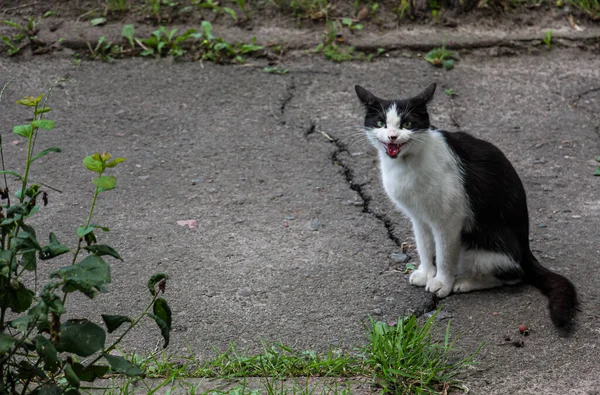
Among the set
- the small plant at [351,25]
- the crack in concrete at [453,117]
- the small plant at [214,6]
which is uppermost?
Result: the small plant at [351,25]

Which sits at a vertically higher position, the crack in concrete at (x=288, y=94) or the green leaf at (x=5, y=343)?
the green leaf at (x=5, y=343)

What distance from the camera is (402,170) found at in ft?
10.7

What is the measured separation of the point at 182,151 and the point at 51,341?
2632mm

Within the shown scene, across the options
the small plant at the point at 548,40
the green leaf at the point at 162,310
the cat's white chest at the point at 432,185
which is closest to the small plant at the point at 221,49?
the small plant at the point at 548,40

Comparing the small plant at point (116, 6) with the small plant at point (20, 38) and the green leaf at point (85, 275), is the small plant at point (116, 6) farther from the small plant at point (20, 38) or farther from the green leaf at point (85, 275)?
the green leaf at point (85, 275)

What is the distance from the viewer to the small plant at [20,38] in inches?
212

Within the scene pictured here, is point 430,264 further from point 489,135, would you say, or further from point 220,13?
point 220,13

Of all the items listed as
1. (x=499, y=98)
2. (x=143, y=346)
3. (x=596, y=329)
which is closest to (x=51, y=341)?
(x=143, y=346)

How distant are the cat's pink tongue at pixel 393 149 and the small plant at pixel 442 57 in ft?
7.58

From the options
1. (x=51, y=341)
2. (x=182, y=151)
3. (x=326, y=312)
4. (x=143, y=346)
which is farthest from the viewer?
(x=182, y=151)

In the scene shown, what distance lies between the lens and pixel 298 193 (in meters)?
4.16

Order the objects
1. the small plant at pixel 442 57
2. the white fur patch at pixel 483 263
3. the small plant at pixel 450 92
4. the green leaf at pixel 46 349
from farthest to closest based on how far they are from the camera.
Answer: the small plant at pixel 442 57 → the small plant at pixel 450 92 → the white fur patch at pixel 483 263 → the green leaf at pixel 46 349

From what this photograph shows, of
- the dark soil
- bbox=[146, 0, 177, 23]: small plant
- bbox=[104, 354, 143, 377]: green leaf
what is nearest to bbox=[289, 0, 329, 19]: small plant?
the dark soil

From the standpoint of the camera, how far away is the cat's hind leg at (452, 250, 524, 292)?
10.8 ft
